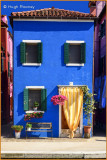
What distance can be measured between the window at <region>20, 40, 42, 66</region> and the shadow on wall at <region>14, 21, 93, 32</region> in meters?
0.88

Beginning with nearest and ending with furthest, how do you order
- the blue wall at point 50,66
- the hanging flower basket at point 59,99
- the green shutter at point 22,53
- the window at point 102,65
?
the hanging flower basket at point 59,99
the green shutter at point 22,53
the blue wall at point 50,66
the window at point 102,65

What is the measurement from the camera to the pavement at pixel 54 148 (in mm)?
9594

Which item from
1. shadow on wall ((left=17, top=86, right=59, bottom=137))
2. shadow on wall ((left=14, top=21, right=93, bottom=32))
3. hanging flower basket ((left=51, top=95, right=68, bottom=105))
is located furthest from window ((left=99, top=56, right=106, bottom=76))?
shadow on wall ((left=17, top=86, right=59, bottom=137))

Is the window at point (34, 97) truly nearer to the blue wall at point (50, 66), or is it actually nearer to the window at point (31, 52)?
the blue wall at point (50, 66)

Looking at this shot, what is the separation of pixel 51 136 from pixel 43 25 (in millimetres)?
7064

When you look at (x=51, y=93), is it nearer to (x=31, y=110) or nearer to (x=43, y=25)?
(x=31, y=110)

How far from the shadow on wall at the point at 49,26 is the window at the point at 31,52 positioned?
2.88ft

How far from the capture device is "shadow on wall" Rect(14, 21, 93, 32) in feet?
43.7

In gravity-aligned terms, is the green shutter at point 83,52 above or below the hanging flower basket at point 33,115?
above

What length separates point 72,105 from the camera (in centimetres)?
1323

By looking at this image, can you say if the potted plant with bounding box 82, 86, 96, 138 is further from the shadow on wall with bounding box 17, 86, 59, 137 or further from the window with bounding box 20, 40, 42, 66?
the window with bounding box 20, 40, 42, 66

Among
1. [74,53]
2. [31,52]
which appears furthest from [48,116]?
[74,53]

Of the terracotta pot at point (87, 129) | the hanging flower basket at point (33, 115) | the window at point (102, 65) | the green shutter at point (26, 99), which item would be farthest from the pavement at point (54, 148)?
the window at point (102, 65)

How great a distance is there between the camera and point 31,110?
44.4 ft
